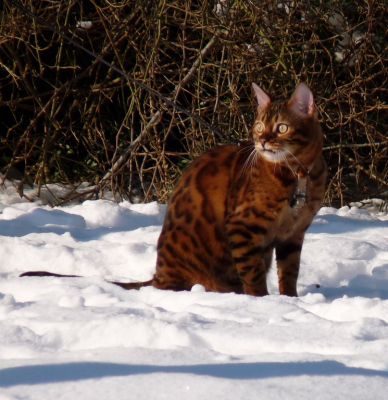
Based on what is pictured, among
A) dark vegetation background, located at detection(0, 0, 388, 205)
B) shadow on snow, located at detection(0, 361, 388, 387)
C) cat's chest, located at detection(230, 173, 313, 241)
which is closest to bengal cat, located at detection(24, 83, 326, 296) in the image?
cat's chest, located at detection(230, 173, 313, 241)

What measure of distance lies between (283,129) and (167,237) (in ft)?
2.27

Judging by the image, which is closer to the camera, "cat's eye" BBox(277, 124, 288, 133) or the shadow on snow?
the shadow on snow

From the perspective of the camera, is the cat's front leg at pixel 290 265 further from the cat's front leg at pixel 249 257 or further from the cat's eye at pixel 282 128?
the cat's eye at pixel 282 128

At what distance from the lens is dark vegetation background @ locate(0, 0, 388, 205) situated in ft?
23.5

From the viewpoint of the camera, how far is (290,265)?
4391 mm

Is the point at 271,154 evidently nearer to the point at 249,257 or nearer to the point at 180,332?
the point at 249,257

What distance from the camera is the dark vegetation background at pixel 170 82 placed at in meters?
7.15

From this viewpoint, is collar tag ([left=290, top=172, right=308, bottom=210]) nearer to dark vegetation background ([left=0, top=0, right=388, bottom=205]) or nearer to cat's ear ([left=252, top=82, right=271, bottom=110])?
cat's ear ([left=252, top=82, right=271, bottom=110])

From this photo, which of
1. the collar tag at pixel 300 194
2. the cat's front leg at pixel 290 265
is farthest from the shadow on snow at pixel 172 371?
the cat's front leg at pixel 290 265

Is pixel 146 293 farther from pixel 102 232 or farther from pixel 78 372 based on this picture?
pixel 102 232

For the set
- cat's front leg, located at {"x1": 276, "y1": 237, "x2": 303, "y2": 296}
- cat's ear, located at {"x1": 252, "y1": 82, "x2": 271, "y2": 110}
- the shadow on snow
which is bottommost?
cat's front leg, located at {"x1": 276, "y1": 237, "x2": 303, "y2": 296}

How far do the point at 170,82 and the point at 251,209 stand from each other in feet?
11.4

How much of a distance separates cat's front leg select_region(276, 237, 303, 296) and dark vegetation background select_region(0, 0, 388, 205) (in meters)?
2.53

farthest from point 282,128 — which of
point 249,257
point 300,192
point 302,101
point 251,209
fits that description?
point 249,257
